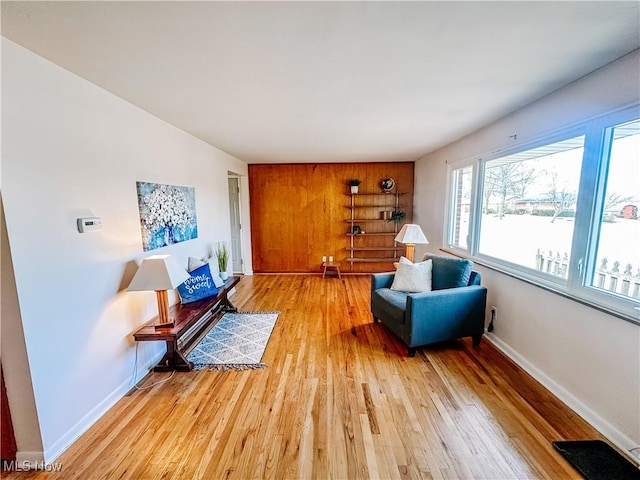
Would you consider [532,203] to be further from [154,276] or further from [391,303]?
[154,276]

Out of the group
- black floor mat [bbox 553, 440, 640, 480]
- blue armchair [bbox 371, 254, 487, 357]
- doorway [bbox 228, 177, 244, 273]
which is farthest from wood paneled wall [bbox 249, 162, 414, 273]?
black floor mat [bbox 553, 440, 640, 480]

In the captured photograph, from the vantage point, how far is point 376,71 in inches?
68.8

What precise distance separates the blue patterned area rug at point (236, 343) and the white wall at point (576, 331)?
2.41 metres

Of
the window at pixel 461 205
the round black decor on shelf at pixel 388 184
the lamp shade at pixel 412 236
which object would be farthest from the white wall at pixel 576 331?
the round black decor on shelf at pixel 388 184

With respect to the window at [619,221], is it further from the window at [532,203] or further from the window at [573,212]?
the window at [532,203]

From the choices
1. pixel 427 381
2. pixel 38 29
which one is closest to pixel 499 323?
pixel 427 381

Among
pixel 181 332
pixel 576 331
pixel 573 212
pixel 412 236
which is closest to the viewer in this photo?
pixel 576 331

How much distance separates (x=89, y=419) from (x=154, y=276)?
101 centimetres

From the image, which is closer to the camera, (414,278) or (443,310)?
(443,310)

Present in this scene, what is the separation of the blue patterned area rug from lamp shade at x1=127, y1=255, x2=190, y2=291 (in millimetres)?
916

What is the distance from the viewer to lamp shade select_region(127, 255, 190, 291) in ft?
6.89

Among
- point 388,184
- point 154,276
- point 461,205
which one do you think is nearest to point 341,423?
point 154,276

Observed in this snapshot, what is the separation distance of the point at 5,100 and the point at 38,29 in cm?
40

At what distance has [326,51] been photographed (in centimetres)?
152
